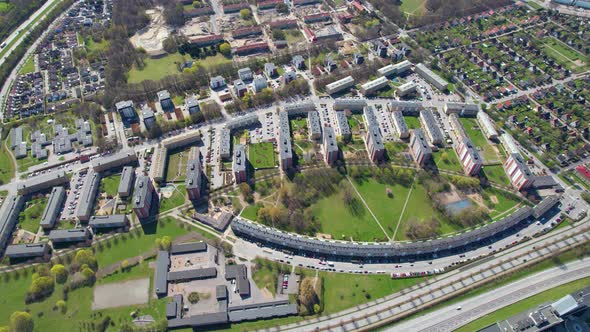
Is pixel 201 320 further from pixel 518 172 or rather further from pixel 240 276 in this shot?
pixel 518 172

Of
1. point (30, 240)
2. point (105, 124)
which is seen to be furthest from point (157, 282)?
point (105, 124)

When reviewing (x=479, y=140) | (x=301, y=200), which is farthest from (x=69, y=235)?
(x=479, y=140)

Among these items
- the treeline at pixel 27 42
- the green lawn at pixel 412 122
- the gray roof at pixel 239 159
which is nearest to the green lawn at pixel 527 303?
the green lawn at pixel 412 122

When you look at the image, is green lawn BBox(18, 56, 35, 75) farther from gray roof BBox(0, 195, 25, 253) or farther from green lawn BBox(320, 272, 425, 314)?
green lawn BBox(320, 272, 425, 314)

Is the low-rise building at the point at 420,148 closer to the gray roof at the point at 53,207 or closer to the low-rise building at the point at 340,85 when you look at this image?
the low-rise building at the point at 340,85

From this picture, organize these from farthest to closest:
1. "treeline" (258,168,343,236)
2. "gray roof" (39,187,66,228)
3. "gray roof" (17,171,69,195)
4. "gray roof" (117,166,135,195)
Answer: "gray roof" (17,171,69,195) → "gray roof" (117,166,135,195) → "treeline" (258,168,343,236) → "gray roof" (39,187,66,228)

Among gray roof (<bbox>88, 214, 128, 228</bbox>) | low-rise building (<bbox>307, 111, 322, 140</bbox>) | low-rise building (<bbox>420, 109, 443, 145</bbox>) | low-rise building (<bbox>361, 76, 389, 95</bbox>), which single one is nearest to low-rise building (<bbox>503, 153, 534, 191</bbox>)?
low-rise building (<bbox>420, 109, 443, 145</bbox>)

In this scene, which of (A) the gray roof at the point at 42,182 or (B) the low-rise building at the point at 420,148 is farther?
(B) the low-rise building at the point at 420,148
